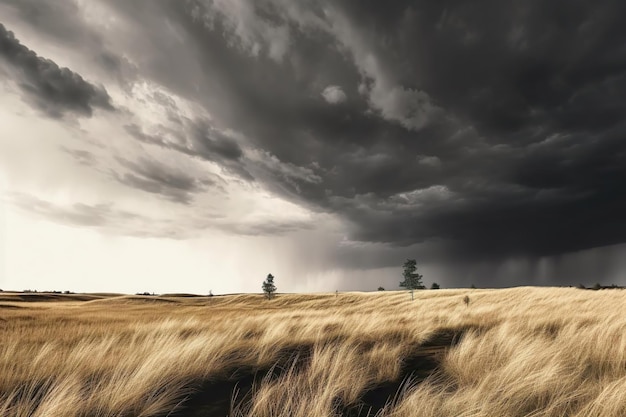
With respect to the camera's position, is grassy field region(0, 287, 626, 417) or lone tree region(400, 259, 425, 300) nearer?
grassy field region(0, 287, 626, 417)

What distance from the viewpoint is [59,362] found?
5.29 meters

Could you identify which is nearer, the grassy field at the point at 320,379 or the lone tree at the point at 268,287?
the grassy field at the point at 320,379

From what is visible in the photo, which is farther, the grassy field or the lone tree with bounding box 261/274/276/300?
the lone tree with bounding box 261/274/276/300

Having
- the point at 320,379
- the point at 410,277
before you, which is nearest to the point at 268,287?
the point at 410,277

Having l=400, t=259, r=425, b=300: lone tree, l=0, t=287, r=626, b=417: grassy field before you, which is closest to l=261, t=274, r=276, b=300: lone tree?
l=400, t=259, r=425, b=300: lone tree

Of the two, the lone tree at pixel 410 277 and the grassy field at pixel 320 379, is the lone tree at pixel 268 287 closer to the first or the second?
the lone tree at pixel 410 277

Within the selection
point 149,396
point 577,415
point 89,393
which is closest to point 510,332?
point 577,415

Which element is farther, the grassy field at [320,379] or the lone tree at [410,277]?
the lone tree at [410,277]

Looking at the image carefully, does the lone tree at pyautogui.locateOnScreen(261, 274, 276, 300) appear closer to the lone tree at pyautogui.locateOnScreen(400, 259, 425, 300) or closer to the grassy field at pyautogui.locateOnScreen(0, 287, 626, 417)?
the lone tree at pyautogui.locateOnScreen(400, 259, 425, 300)

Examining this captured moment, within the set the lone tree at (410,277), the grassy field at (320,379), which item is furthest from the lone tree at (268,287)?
the grassy field at (320,379)

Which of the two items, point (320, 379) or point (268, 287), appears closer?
point (320, 379)

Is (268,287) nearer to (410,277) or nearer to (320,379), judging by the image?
(410,277)

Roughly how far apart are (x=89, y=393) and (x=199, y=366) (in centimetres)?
138

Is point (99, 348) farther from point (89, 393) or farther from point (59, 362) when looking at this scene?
point (89, 393)
